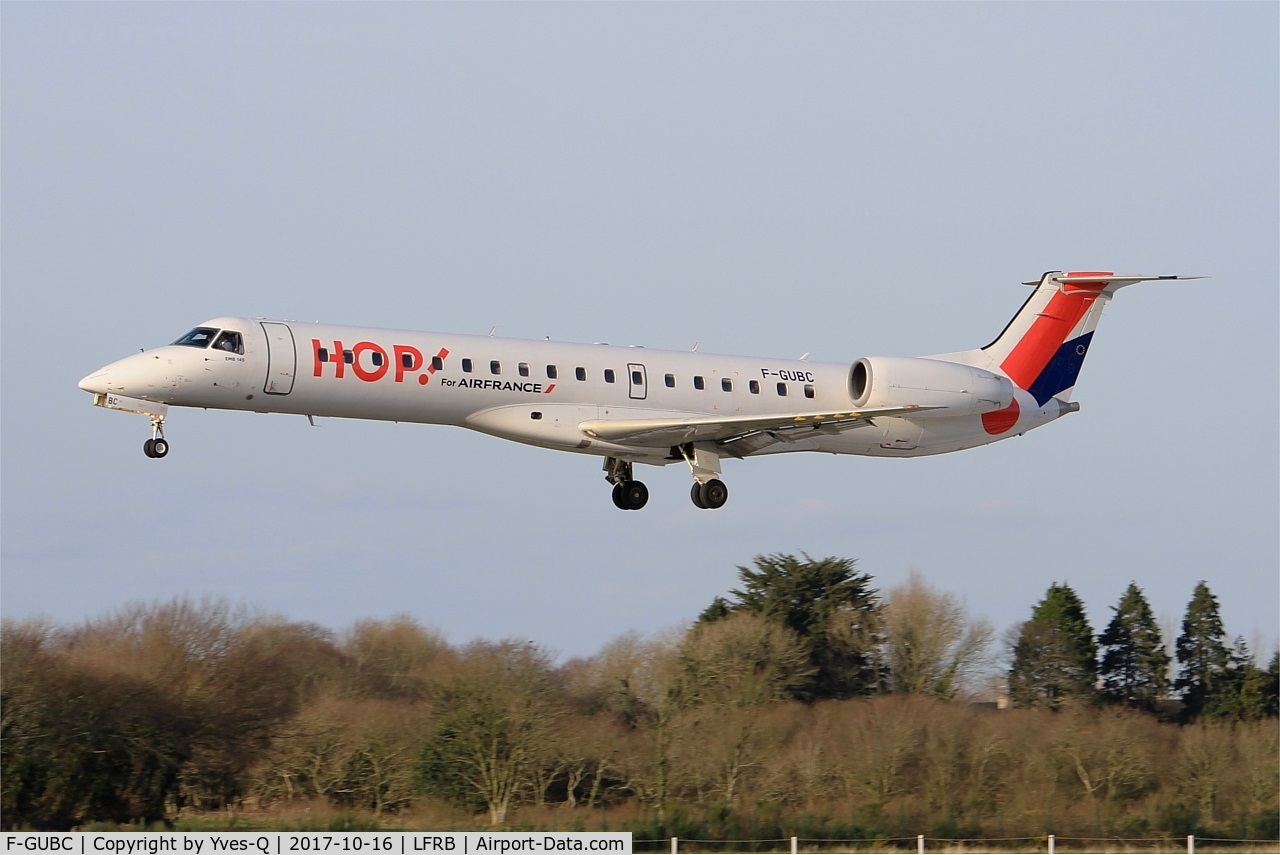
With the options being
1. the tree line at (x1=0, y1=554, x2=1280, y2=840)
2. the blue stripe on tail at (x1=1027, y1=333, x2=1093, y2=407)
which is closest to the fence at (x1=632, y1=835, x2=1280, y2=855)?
the tree line at (x1=0, y1=554, x2=1280, y2=840)

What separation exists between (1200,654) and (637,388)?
26686mm

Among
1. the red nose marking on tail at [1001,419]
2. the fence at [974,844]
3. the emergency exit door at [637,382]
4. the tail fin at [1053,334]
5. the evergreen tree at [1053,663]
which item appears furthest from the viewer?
the evergreen tree at [1053,663]

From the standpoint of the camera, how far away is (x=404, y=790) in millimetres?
35094

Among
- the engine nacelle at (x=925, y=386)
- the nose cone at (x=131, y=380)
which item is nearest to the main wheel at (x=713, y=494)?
the engine nacelle at (x=925, y=386)

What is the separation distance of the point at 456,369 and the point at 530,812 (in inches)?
362

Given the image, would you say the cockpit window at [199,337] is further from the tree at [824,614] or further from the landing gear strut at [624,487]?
the tree at [824,614]

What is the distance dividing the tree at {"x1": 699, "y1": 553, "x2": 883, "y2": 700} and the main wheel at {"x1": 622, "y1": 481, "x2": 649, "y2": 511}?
11.9 metres

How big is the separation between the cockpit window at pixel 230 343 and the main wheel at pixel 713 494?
848 cm

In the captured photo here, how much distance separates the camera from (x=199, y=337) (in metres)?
29.4

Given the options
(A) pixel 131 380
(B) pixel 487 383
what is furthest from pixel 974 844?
(A) pixel 131 380

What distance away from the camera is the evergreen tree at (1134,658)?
5012 cm

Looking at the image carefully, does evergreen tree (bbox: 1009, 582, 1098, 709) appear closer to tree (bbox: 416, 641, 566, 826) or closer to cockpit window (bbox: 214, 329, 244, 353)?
tree (bbox: 416, 641, 566, 826)

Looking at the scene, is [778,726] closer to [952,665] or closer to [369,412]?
[952,665]

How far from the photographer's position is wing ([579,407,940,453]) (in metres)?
31.0
